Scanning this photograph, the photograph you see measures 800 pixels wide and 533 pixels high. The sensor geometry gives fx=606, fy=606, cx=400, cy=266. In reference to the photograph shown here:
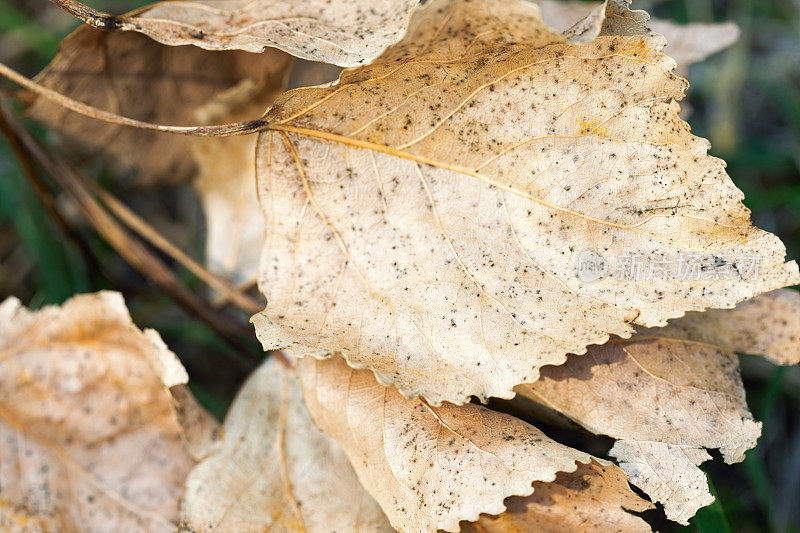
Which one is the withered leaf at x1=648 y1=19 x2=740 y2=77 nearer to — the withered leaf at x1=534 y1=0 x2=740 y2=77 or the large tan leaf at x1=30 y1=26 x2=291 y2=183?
the withered leaf at x1=534 y1=0 x2=740 y2=77

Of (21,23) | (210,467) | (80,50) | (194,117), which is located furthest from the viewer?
(21,23)

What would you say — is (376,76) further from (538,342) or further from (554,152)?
(538,342)

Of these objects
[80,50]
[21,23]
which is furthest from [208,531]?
[21,23]

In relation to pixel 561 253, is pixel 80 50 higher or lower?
higher

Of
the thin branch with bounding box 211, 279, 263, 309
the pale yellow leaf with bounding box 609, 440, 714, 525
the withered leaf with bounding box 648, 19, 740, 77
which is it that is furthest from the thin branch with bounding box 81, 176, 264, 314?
the withered leaf with bounding box 648, 19, 740, 77

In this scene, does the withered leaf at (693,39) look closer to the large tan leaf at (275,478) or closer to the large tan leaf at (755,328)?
the large tan leaf at (755,328)

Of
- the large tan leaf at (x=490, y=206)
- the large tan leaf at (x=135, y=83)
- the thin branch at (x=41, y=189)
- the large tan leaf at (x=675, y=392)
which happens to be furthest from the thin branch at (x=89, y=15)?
the large tan leaf at (x=675, y=392)
